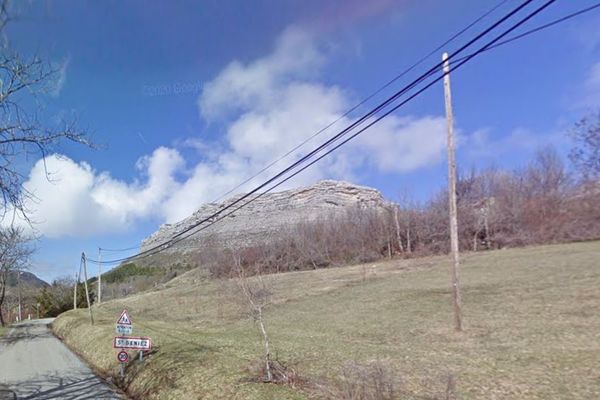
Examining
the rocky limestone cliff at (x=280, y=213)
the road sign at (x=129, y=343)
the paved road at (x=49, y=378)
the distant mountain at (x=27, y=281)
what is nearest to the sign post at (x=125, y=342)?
the road sign at (x=129, y=343)

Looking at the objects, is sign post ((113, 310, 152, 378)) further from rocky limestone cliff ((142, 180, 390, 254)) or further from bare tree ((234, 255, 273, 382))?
rocky limestone cliff ((142, 180, 390, 254))

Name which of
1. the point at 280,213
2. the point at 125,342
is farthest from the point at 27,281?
the point at 125,342

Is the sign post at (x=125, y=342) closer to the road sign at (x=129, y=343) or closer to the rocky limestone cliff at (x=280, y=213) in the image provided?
the road sign at (x=129, y=343)

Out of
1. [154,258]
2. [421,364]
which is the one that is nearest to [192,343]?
[421,364]

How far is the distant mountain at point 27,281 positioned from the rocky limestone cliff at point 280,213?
18018mm

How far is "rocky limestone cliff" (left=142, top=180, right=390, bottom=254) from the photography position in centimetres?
6425

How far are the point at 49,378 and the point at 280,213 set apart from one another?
207 ft

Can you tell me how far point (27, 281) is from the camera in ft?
279

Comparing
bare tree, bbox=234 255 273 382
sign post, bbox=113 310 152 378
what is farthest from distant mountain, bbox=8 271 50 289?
bare tree, bbox=234 255 273 382

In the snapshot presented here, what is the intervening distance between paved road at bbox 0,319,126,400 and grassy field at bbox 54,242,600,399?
2.58 feet

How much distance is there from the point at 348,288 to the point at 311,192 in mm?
51949

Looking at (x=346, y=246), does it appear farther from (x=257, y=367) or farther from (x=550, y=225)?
(x=257, y=367)

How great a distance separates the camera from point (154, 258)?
97.3 m

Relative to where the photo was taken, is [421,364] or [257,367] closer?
[257,367]
